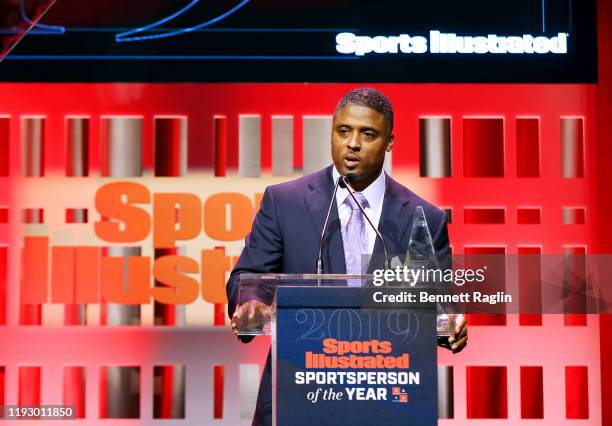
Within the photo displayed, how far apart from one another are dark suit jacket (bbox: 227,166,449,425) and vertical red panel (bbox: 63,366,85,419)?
7.33ft

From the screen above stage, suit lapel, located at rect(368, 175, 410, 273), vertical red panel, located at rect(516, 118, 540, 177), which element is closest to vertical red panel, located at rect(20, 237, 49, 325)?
the screen above stage

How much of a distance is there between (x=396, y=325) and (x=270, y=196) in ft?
4.09

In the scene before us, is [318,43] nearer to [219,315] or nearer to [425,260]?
[219,315]

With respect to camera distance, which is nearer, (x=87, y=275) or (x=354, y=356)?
(x=354, y=356)

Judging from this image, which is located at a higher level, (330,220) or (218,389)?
(330,220)

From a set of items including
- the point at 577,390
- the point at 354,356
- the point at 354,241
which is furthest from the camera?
the point at 577,390

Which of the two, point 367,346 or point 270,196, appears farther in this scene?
point 270,196

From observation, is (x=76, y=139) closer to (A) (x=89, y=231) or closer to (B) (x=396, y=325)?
(A) (x=89, y=231)

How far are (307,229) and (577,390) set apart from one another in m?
2.54

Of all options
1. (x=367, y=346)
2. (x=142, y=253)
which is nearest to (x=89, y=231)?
(x=142, y=253)

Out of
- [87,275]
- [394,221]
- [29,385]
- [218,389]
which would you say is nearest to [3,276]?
[87,275]

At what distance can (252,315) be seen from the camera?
239 cm

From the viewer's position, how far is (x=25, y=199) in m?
5.11

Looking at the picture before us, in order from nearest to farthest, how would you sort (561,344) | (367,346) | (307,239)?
(367,346) → (307,239) → (561,344)
